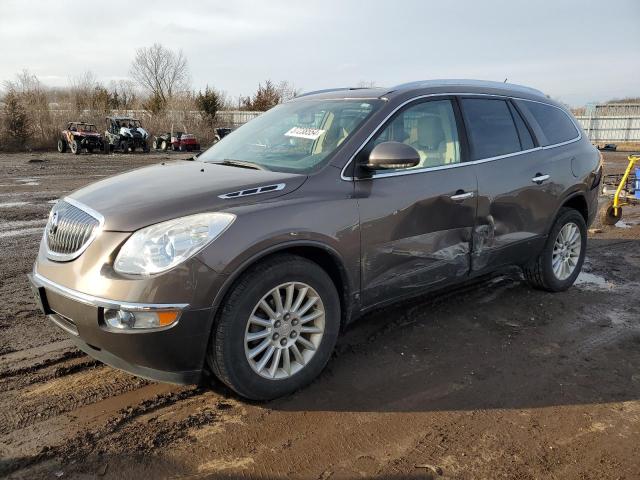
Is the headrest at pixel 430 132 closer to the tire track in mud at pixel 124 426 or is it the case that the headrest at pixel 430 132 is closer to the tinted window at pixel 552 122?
the tinted window at pixel 552 122

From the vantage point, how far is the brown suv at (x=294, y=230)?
2.69 m

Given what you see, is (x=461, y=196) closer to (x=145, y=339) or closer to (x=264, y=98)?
(x=145, y=339)

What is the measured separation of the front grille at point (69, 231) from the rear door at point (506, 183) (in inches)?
111

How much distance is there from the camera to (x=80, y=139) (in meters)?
27.8

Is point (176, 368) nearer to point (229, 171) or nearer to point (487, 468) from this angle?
point (229, 171)

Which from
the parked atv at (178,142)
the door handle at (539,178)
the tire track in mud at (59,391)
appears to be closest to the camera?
the tire track in mud at (59,391)

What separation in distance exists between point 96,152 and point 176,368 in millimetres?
29874

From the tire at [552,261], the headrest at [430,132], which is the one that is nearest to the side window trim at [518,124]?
the tire at [552,261]

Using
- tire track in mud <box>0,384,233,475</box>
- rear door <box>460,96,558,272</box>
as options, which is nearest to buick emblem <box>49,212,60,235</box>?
tire track in mud <box>0,384,233,475</box>

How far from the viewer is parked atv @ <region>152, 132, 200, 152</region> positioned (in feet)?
102

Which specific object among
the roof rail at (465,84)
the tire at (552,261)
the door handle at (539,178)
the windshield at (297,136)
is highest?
the roof rail at (465,84)

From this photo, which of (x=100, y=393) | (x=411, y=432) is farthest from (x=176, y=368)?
(x=411, y=432)

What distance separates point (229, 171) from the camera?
3.46 m

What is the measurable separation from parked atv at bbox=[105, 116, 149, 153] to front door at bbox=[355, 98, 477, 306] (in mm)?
27643
